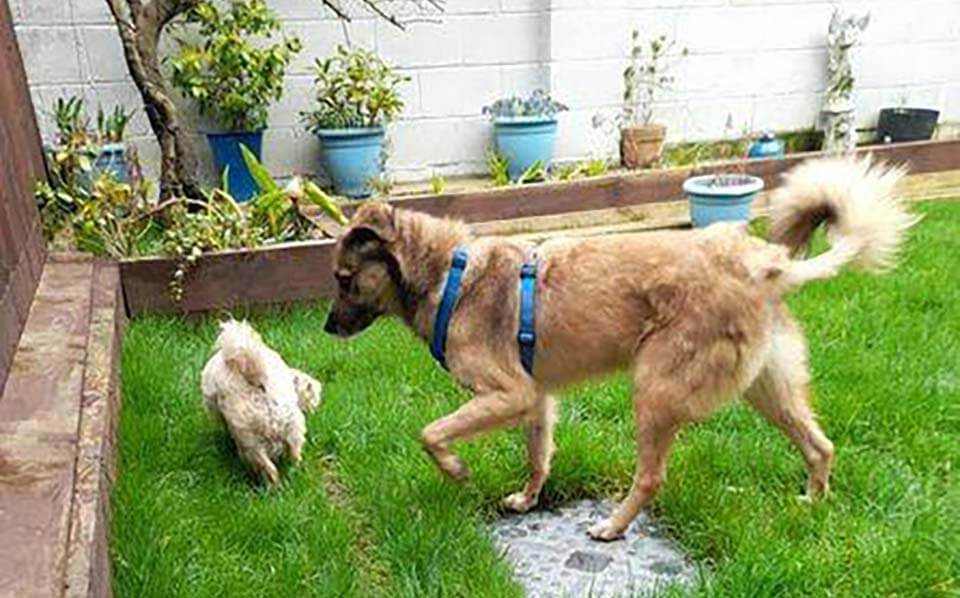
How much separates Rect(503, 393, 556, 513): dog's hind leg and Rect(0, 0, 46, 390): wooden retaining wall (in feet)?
5.08

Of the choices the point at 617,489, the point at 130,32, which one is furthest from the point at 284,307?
the point at 617,489

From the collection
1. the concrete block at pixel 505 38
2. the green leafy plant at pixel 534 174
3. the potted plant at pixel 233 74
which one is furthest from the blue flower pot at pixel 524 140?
the potted plant at pixel 233 74

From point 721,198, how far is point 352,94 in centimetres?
241

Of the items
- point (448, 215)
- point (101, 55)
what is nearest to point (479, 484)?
point (448, 215)

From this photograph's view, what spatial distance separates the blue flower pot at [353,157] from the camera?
607cm

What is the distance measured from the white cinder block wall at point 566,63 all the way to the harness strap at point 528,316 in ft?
12.7

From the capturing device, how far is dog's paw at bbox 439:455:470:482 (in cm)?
279

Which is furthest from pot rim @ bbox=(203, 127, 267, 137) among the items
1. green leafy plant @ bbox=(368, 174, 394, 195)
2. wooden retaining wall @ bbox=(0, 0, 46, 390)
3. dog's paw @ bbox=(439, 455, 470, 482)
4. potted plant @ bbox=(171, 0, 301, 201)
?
dog's paw @ bbox=(439, 455, 470, 482)

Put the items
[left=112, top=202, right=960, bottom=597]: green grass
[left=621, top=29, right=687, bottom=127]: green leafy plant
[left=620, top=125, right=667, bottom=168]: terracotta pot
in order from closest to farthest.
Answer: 1. [left=112, top=202, right=960, bottom=597]: green grass
2. [left=620, top=125, right=667, bottom=168]: terracotta pot
3. [left=621, top=29, right=687, bottom=127]: green leafy plant

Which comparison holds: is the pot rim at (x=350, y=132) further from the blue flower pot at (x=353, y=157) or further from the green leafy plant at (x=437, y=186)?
the green leafy plant at (x=437, y=186)

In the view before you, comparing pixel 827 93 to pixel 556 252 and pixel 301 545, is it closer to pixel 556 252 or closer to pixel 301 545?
pixel 556 252

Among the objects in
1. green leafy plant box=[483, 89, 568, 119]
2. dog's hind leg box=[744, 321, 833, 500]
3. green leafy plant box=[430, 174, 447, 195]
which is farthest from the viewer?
green leafy plant box=[483, 89, 568, 119]

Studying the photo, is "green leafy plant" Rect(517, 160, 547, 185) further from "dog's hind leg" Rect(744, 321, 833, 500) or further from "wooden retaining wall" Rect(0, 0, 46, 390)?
"dog's hind leg" Rect(744, 321, 833, 500)

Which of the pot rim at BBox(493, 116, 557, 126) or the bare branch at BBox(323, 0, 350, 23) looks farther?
the pot rim at BBox(493, 116, 557, 126)
